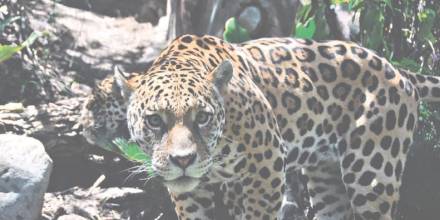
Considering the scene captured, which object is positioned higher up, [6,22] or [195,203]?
[6,22]

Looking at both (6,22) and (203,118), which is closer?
Answer: (203,118)

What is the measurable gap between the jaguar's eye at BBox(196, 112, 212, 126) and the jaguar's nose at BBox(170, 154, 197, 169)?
0.91 ft

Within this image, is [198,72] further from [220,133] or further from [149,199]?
[149,199]

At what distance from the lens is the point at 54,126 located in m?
9.95

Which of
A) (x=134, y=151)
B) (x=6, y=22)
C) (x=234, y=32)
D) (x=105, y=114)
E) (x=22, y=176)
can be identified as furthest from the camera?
(x=6, y=22)

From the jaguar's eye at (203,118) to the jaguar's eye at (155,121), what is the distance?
23 centimetres

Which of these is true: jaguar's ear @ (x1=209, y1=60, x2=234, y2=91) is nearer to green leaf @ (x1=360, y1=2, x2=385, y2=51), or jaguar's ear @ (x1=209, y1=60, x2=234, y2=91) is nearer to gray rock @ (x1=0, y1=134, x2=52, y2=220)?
gray rock @ (x1=0, y1=134, x2=52, y2=220)

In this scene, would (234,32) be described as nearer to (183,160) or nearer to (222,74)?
(222,74)

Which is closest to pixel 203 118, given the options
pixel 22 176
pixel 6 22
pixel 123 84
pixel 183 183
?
pixel 183 183

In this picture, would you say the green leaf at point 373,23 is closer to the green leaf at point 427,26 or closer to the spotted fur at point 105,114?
the green leaf at point 427,26

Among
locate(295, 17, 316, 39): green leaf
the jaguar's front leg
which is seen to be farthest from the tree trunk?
Answer: the jaguar's front leg

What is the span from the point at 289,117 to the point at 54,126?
2950 mm

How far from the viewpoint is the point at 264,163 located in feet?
24.3

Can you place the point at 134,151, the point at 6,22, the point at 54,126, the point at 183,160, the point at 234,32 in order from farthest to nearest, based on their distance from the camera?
the point at 6,22 → the point at 54,126 → the point at 234,32 → the point at 134,151 → the point at 183,160
